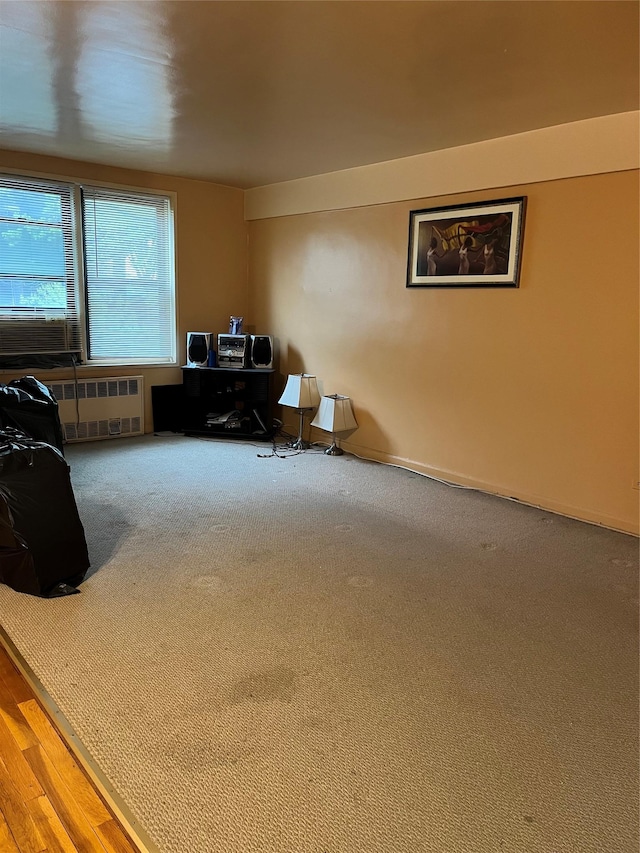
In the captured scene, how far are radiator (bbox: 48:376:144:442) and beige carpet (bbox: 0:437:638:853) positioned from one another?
5.41ft

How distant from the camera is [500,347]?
399 centimetres

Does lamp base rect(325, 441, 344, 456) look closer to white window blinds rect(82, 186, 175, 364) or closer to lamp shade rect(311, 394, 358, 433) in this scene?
lamp shade rect(311, 394, 358, 433)

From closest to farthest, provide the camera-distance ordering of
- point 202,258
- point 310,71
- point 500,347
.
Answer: point 310,71 < point 500,347 < point 202,258

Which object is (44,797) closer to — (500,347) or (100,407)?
(500,347)

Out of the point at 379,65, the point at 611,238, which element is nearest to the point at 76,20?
the point at 379,65

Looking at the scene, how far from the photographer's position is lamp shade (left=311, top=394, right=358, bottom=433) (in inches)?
193

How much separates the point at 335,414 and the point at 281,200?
2.13 meters

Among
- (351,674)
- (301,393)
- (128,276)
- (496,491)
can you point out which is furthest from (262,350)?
(351,674)

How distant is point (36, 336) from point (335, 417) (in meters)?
2.56

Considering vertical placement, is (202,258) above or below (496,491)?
above

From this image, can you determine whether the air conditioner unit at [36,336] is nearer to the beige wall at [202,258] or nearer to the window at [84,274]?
the window at [84,274]

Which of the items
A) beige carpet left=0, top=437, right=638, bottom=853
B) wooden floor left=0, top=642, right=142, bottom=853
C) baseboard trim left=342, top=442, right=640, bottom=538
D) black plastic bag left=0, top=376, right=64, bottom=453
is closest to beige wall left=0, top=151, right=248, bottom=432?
black plastic bag left=0, top=376, right=64, bottom=453

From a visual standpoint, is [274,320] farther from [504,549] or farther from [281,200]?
[504,549]

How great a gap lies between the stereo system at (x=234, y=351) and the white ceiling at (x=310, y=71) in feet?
5.81
